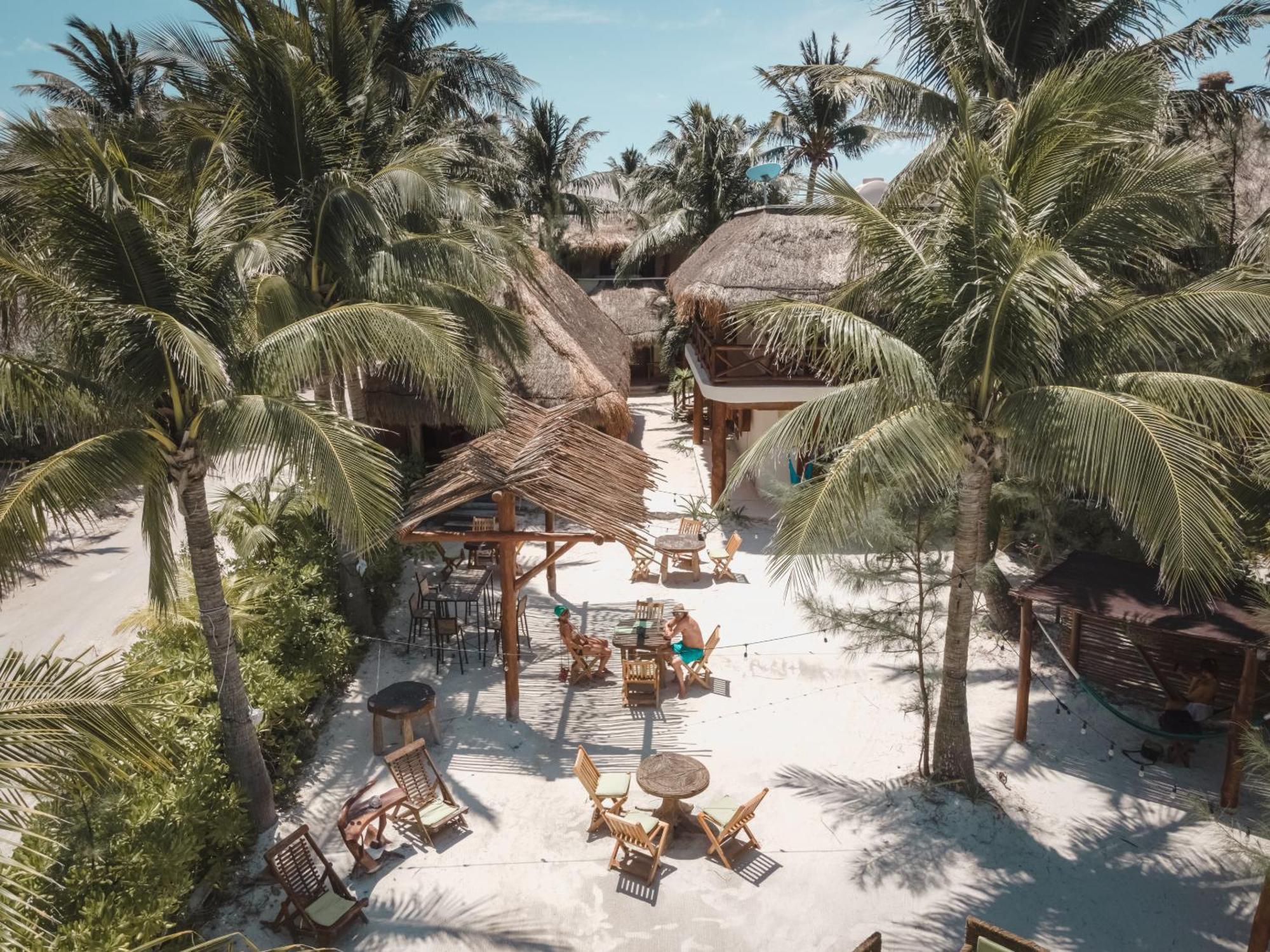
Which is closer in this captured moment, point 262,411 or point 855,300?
point 262,411

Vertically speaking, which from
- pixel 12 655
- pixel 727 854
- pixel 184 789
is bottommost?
pixel 727 854

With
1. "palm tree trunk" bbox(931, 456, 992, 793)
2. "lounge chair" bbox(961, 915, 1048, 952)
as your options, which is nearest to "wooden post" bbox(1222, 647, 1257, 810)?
"palm tree trunk" bbox(931, 456, 992, 793)

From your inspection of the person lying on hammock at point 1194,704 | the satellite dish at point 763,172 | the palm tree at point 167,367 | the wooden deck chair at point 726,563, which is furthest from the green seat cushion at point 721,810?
the satellite dish at point 763,172

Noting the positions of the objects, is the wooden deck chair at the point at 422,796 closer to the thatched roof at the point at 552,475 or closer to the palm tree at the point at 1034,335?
the thatched roof at the point at 552,475

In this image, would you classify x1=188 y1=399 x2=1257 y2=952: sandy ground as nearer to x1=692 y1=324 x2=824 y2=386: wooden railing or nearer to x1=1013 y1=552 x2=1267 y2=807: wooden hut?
x1=1013 y1=552 x2=1267 y2=807: wooden hut

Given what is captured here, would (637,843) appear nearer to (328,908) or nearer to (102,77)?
(328,908)

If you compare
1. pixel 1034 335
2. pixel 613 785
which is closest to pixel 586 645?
pixel 613 785

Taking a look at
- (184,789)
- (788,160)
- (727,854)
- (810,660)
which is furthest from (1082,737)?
(788,160)

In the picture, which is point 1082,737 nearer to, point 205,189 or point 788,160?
point 205,189
